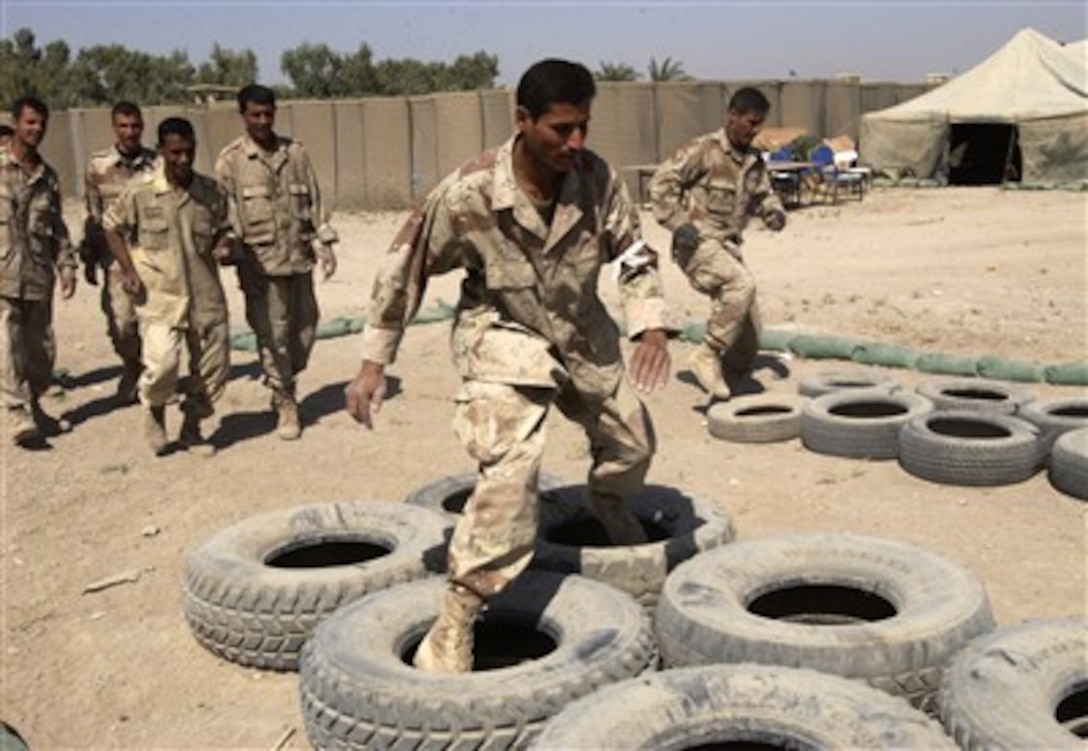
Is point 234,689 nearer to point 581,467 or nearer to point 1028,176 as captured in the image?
point 581,467

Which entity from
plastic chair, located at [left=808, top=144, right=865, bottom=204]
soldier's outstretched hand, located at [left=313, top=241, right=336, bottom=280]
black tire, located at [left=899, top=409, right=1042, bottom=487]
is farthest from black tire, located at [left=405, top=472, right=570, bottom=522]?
plastic chair, located at [left=808, top=144, right=865, bottom=204]

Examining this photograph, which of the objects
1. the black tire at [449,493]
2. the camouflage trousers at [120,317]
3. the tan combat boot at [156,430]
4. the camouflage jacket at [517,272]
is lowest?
the tan combat boot at [156,430]

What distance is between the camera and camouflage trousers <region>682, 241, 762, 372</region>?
7543 millimetres

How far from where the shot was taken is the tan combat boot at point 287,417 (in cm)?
744

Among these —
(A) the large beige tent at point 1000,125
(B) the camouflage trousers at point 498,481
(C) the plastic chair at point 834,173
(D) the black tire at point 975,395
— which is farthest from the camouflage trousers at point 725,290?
(A) the large beige tent at point 1000,125

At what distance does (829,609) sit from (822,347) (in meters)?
5.02

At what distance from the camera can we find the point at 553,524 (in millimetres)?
4723

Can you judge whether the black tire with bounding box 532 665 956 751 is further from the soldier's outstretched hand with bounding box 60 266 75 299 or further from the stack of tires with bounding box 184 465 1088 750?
the soldier's outstretched hand with bounding box 60 266 75 299

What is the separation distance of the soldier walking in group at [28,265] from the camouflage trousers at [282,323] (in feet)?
4.64

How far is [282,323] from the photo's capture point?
24.4 feet

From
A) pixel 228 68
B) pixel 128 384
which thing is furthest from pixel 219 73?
pixel 128 384

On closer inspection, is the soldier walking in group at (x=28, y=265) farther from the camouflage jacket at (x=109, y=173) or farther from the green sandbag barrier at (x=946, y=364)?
the green sandbag barrier at (x=946, y=364)

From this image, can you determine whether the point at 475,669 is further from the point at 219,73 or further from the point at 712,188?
the point at 219,73

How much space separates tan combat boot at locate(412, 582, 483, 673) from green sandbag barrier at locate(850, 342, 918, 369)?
228 inches
